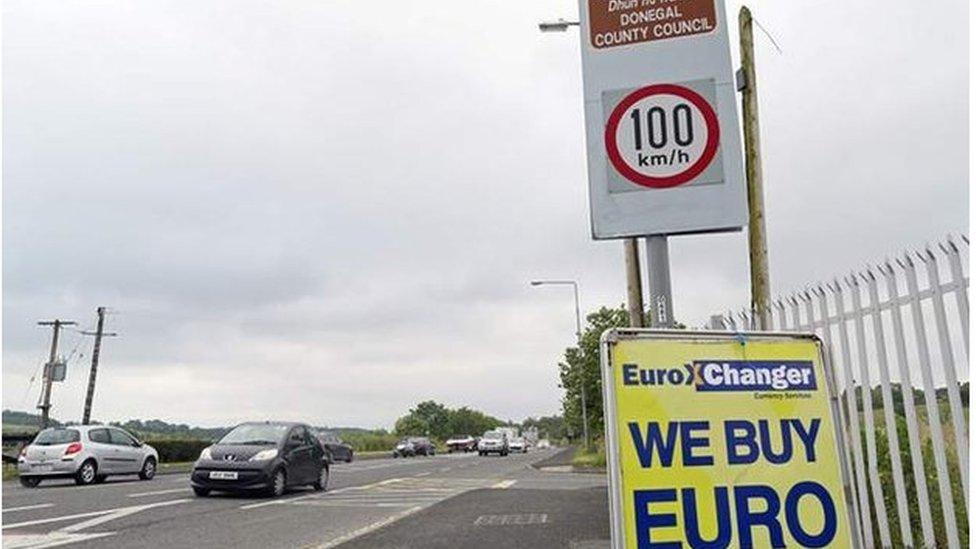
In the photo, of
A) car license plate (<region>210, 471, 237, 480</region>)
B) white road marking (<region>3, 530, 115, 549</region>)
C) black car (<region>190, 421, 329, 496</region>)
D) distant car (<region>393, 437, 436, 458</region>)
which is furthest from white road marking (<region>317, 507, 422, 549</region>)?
distant car (<region>393, 437, 436, 458</region>)

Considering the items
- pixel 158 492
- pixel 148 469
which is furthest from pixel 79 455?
pixel 158 492

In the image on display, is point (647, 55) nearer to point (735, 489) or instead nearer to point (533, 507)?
point (735, 489)

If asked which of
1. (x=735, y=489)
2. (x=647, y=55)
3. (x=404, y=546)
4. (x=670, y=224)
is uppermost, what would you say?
(x=647, y=55)

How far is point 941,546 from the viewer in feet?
18.0

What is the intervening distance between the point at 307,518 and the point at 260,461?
4043 millimetres

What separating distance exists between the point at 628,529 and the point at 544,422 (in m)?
179

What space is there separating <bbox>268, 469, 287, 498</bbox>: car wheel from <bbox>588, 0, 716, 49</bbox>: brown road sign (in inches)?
526

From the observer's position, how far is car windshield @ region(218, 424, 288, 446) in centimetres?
1680

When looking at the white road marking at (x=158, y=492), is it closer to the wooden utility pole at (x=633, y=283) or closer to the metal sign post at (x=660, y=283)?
the wooden utility pole at (x=633, y=283)

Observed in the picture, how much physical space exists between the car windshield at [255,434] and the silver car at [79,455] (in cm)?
543

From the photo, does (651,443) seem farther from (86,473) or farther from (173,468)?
(173,468)

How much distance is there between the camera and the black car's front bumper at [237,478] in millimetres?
15727

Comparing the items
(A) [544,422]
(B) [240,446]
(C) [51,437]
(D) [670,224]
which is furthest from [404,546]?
(A) [544,422]

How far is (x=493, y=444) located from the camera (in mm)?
60812
